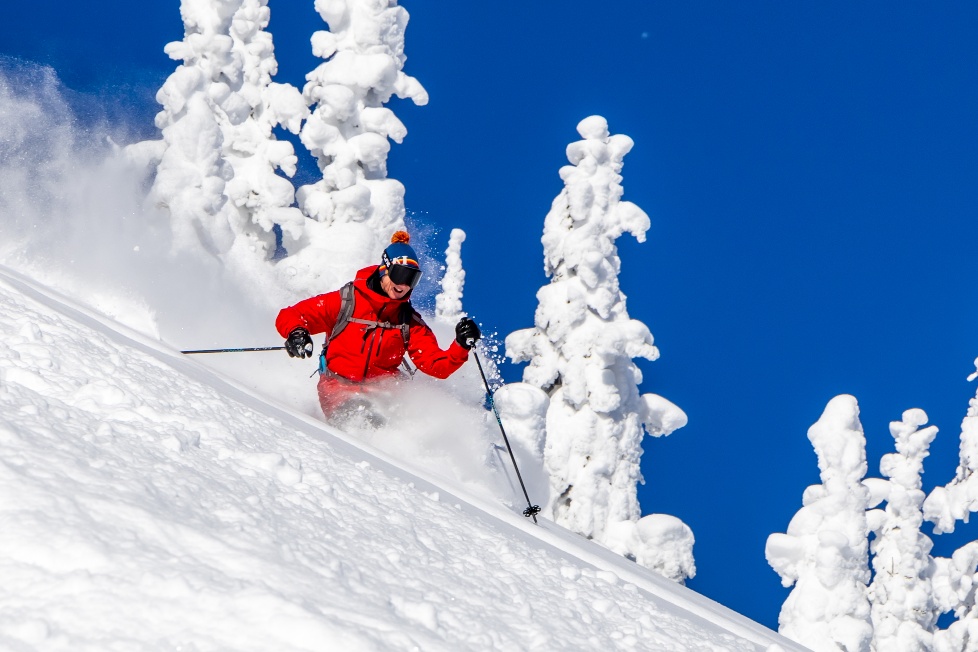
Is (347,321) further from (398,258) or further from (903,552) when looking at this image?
(903,552)

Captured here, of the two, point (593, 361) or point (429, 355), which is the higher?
point (593, 361)

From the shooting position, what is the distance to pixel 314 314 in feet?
25.0

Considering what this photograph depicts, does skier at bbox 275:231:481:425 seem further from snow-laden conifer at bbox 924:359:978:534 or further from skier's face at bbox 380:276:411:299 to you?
snow-laden conifer at bbox 924:359:978:534

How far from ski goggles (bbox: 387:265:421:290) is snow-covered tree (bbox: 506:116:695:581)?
6661 millimetres

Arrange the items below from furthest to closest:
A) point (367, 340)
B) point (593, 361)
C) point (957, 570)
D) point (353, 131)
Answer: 1. point (957, 570)
2. point (353, 131)
3. point (593, 361)
4. point (367, 340)

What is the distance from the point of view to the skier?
7477mm

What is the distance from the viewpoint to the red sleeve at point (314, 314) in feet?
24.2

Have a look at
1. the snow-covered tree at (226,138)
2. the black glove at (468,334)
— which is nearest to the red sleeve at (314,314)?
the black glove at (468,334)

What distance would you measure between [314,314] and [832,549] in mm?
10525

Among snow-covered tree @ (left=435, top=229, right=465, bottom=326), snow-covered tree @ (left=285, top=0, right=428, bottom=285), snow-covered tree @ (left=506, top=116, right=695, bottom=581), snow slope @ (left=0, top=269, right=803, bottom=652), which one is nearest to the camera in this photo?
snow slope @ (left=0, top=269, right=803, bottom=652)

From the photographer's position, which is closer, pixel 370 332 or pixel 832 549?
pixel 370 332

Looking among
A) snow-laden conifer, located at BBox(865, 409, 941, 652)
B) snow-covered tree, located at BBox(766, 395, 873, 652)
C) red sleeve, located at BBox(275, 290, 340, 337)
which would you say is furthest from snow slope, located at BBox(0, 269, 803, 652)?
snow-laden conifer, located at BBox(865, 409, 941, 652)

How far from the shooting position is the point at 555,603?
117 inches

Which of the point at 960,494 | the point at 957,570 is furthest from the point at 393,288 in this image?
the point at 957,570
